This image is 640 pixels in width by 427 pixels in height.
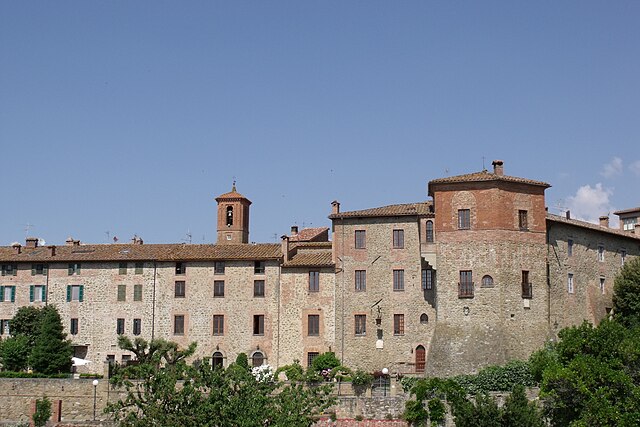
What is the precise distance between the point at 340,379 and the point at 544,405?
38.4 ft

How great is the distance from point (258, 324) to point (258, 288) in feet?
6.96

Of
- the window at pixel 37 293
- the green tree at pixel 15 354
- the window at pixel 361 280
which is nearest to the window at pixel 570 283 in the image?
the window at pixel 361 280

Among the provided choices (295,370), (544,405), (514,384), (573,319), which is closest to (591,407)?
(544,405)

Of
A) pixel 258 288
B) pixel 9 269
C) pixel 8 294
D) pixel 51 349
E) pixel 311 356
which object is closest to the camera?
pixel 311 356

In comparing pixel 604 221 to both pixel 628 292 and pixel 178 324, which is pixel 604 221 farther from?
pixel 178 324

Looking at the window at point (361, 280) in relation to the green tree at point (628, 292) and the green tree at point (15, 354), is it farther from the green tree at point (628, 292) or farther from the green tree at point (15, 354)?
the green tree at point (15, 354)

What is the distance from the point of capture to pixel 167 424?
1266 inches

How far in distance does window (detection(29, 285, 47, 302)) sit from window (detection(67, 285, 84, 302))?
1.65 meters

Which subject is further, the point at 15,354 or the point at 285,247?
the point at 285,247

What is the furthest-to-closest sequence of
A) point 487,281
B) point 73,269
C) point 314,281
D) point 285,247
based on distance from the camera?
1. point 73,269
2. point 285,247
3. point 314,281
4. point 487,281

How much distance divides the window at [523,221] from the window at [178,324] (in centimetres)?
2090

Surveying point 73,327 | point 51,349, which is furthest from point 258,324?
point 51,349

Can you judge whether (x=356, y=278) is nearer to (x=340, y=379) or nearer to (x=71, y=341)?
(x=340, y=379)

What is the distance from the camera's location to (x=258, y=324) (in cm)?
5644
